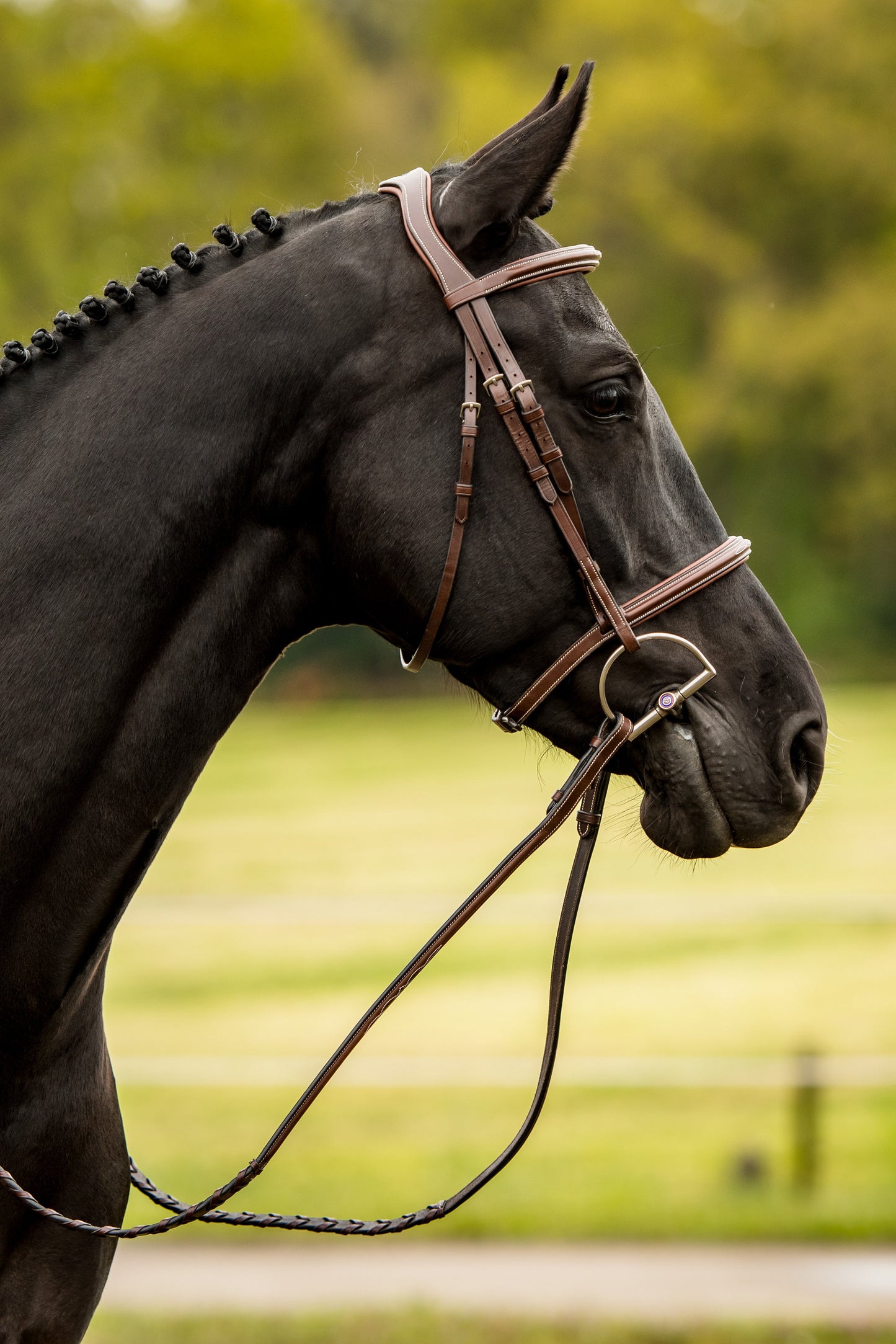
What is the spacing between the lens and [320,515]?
2289mm

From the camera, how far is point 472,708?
27.2 meters

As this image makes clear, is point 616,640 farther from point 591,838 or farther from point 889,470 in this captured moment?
point 889,470

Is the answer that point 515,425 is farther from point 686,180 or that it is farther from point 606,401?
point 686,180

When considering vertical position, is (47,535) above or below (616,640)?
above

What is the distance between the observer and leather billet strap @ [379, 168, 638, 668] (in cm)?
220

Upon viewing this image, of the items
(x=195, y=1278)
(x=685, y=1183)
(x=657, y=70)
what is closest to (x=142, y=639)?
(x=195, y=1278)

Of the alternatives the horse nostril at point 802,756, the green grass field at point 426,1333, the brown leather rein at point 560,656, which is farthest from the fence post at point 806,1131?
the horse nostril at point 802,756

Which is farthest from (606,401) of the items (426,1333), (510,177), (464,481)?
(426,1333)

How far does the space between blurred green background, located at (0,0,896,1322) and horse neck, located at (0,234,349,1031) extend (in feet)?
16.9

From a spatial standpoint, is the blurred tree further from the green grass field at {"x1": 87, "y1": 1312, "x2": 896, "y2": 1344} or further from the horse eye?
the horse eye

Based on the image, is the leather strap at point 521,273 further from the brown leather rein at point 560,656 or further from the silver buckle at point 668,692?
the silver buckle at point 668,692

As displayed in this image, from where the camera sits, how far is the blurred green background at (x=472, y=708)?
9055 mm

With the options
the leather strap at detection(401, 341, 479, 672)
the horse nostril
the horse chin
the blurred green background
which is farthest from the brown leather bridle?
the blurred green background

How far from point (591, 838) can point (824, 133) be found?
35.3 meters
